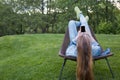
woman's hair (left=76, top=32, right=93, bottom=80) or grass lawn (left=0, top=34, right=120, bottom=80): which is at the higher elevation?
woman's hair (left=76, top=32, right=93, bottom=80)

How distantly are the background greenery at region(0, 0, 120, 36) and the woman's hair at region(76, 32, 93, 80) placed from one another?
1234cm

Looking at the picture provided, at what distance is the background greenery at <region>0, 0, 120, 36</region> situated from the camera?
1648cm

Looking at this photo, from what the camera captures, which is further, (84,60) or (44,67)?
(44,67)

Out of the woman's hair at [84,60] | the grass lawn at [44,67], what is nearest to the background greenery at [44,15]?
the grass lawn at [44,67]

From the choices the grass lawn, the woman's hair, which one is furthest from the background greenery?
the woman's hair

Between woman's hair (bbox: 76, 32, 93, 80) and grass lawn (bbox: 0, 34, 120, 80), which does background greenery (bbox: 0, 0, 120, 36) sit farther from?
woman's hair (bbox: 76, 32, 93, 80)

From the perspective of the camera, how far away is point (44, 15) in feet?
65.2

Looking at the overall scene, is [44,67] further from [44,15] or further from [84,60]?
[44,15]

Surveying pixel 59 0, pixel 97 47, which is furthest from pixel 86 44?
pixel 59 0

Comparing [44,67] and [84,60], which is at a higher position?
[84,60]

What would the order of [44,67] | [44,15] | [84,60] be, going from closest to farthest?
[84,60] → [44,67] → [44,15]

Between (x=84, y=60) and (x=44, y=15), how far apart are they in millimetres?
17079

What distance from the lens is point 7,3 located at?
1897 centimetres

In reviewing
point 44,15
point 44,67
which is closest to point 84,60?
point 44,67
